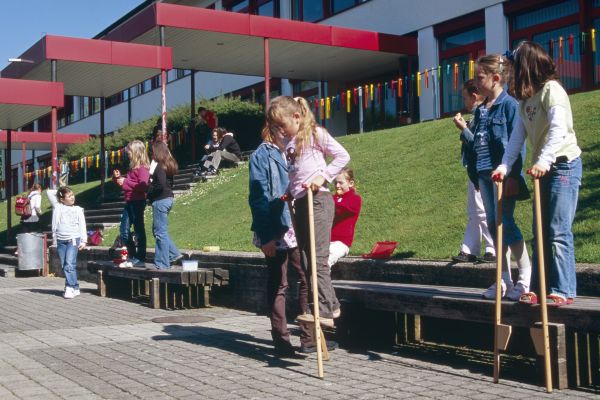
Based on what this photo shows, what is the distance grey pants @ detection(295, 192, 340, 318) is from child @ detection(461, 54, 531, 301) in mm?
1191

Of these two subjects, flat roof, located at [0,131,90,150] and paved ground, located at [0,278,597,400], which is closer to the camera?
paved ground, located at [0,278,597,400]

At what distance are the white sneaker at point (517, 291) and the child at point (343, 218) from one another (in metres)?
2.41

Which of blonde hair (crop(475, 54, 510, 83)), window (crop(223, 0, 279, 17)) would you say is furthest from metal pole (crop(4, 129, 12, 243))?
blonde hair (crop(475, 54, 510, 83))

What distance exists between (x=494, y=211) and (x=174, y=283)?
5005 mm

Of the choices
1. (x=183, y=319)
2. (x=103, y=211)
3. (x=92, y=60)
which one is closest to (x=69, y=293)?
(x=183, y=319)

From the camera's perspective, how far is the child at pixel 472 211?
23.4ft

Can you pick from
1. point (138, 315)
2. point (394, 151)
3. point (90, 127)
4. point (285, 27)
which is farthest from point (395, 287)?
point (90, 127)

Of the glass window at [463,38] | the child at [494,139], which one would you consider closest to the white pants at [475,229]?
the child at [494,139]

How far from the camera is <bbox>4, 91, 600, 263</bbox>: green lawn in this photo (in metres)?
8.59

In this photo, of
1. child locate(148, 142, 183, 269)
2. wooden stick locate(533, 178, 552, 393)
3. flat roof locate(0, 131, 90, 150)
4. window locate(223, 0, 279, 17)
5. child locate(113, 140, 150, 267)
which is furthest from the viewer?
flat roof locate(0, 131, 90, 150)

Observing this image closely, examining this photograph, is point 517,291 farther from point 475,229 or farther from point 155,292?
point 155,292

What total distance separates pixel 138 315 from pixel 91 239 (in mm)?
7670

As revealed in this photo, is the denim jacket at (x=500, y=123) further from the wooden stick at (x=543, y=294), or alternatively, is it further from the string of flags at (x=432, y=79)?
the string of flags at (x=432, y=79)

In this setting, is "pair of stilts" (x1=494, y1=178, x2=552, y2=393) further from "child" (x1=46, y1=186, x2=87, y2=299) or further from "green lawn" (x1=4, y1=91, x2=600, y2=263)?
"child" (x1=46, y1=186, x2=87, y2=299)
